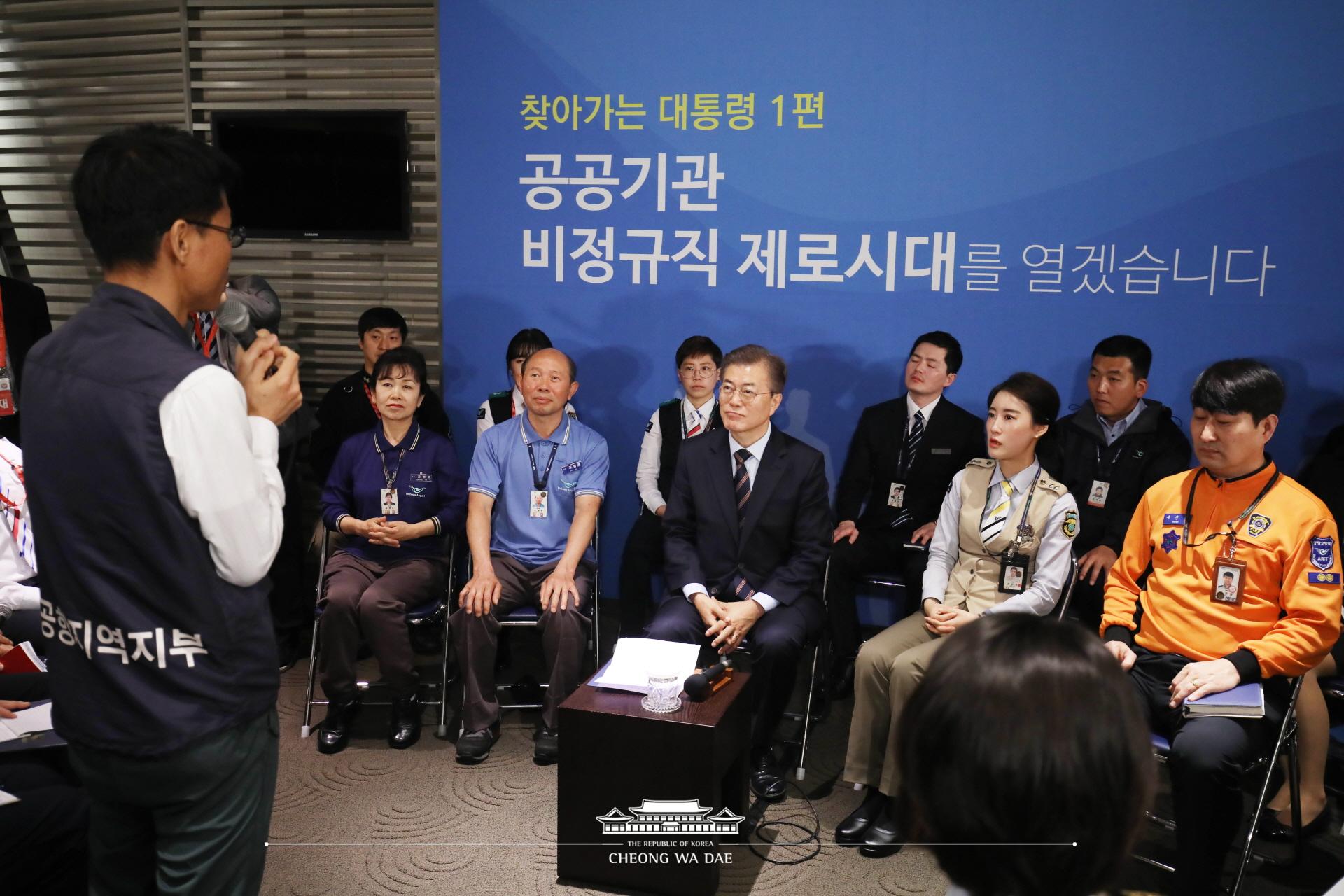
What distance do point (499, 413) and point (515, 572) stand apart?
1.06 metres

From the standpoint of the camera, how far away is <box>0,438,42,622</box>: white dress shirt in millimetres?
3121

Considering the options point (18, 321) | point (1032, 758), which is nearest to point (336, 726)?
point (18, 321)

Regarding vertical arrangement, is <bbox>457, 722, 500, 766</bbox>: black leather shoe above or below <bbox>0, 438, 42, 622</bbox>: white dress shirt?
below

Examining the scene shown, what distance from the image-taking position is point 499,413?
4695 millimetres

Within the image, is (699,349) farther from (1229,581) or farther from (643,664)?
(1229,581)

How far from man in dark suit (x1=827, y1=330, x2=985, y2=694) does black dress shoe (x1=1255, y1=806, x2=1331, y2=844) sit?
1561 mm

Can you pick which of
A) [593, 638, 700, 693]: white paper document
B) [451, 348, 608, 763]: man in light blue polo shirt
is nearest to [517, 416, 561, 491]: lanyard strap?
[451, 348, 608, 763]: man in light blue polo shirt

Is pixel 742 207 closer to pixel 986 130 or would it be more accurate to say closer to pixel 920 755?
pixel 986 130

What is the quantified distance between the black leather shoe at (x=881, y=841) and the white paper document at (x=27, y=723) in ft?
7.72

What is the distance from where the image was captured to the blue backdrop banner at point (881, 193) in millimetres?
4359

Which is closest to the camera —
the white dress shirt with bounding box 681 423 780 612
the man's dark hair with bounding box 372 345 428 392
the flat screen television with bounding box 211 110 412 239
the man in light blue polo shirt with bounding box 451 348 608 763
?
the white dress shirt with bounding box 681 423 780 612

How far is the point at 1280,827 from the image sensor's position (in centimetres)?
315

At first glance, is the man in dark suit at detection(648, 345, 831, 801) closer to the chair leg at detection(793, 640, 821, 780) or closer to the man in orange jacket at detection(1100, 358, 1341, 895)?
the chair leg at detection(793, 640, 821, 780)

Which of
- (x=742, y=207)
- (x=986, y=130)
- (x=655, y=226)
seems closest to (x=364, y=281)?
(x=655, y=226)
